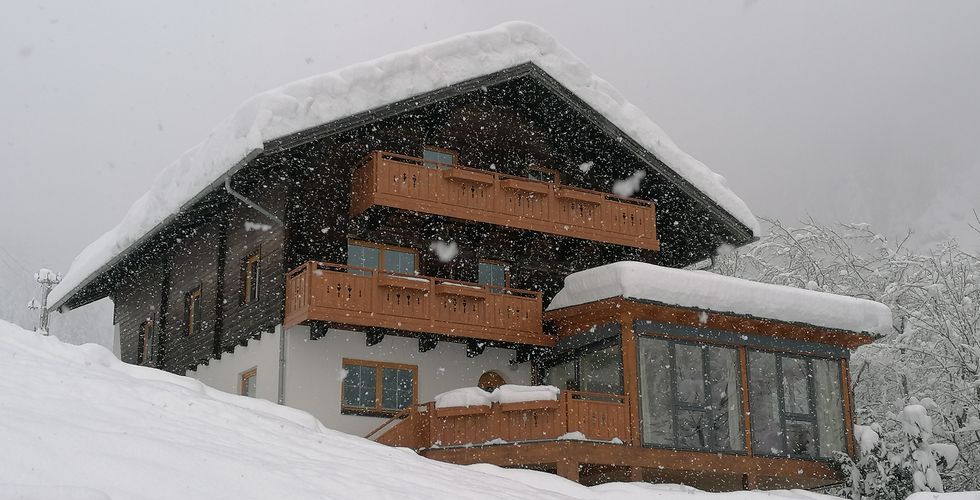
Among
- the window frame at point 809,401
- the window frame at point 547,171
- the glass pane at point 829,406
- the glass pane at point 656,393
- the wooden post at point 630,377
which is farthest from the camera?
the window frame at point 547,171

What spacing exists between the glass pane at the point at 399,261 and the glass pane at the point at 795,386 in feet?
24.2

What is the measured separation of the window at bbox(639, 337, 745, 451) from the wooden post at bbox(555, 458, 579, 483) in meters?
1.73

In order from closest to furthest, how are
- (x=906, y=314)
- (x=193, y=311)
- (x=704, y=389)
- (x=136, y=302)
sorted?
(x=704, y=389) < (x=193, y=311) < (x=906, y=314) < (x=136, y=302)

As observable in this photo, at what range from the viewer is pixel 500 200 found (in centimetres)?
2192

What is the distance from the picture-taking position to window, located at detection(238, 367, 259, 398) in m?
21.4

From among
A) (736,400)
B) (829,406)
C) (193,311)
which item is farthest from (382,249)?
(829,406)

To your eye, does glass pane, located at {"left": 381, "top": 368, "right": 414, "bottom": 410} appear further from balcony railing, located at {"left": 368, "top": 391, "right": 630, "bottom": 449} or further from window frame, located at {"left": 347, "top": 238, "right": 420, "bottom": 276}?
window frame, located at {"left": 347, "top": 238, "right": 420, "bottom": 276}

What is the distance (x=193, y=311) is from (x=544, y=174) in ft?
27.1

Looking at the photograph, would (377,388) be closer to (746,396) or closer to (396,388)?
(396,388)

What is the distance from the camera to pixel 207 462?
29.0 feet

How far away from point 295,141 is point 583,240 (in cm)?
651

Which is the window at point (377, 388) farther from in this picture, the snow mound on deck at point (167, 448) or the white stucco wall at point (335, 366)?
the snow mound on deck at point (167, 448)

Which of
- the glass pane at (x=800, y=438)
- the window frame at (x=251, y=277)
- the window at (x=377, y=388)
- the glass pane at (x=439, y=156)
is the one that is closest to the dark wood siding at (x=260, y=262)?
the window frame at (x=251, y=277)

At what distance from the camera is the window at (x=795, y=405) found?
21328 millimetres
